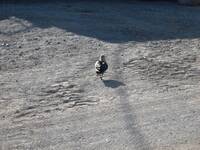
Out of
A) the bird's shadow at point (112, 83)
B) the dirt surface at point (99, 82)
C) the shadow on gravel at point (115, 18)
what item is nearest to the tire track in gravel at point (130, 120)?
the dirt surface at point (99, 82)

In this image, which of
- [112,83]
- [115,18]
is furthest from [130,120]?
[115,18]

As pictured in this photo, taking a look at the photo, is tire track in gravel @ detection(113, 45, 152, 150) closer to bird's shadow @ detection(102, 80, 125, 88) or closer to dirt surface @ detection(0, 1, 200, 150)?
dirt surface @ detection(0, 1, 200, 150)

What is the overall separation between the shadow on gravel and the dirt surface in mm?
27

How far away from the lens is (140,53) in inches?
461

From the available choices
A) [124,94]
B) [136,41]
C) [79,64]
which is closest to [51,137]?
[124,94]

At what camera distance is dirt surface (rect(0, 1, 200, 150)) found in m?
7.64

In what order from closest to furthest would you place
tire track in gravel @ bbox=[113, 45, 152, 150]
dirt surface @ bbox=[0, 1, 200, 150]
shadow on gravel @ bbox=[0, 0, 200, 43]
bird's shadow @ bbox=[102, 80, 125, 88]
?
tire track in gravel @ bbox=[113, 45, 152, 150] < dirt surface @ bbox=[0, 1, 200, 150] < bird's shadow @ bbox=[102, 80, 125, 88] < shadow on gravel @ bbox=[0, 0, 200, 43]

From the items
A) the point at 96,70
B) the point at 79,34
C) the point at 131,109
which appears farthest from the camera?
the point at 79,34

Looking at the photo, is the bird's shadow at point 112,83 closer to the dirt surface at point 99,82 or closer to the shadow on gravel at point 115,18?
the dirt surface at point 99,82

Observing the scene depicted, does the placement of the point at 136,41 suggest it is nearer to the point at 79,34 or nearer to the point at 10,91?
the point at 79,34

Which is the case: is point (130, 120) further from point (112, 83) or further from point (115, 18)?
point (115, 18)

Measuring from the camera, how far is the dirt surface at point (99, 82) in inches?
301

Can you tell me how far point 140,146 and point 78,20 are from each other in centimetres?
852

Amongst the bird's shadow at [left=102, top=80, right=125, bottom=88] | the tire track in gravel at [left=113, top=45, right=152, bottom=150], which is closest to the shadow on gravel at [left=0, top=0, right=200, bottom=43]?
the bird's shadow at [left=102, top=80, right=125, bottom=88]
